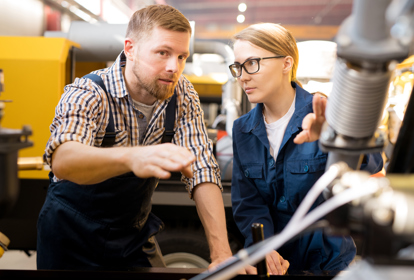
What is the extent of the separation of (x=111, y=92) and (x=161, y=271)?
0.61 meters

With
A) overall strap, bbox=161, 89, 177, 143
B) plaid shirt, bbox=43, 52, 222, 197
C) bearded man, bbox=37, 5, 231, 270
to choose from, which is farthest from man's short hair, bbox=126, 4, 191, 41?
overall strap, bbox=161, 89, 177, 143

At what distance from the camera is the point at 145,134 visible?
4.22ft

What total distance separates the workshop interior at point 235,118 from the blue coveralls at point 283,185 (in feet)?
0.78

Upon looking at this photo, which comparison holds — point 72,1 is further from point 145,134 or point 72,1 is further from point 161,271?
point 161,271

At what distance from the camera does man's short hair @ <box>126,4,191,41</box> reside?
1200mm

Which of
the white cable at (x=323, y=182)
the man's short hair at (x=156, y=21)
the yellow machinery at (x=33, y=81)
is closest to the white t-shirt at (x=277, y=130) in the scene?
the man's short hair at (x=156, y=21)

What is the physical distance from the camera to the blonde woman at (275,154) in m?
1.22

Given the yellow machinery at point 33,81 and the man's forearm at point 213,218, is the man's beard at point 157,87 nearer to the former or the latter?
the man's forearm at point 213,218

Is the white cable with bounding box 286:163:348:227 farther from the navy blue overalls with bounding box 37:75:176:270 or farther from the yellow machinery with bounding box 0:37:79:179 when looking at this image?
the yellow machinery with bounding box 0:37:79:179

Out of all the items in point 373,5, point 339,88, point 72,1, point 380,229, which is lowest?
point 72,1

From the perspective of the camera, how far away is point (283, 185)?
1278 mm

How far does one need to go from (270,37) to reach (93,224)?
0.90 meters

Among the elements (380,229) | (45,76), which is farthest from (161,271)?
(45,76)

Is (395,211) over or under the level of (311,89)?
over
